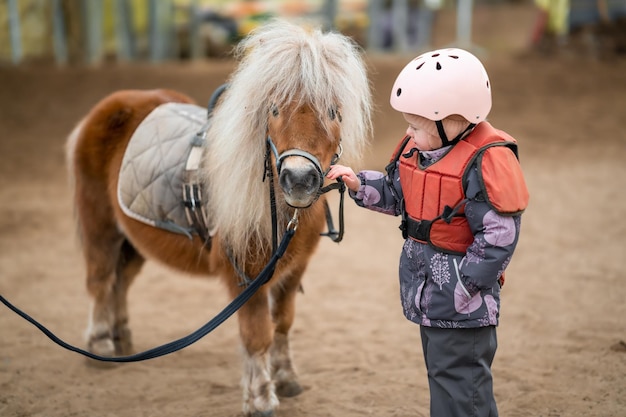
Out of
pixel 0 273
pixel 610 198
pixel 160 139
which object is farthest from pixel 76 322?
pixel 610 198

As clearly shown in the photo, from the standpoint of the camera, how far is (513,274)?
5188 mm

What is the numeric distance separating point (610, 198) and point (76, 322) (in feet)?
16.5

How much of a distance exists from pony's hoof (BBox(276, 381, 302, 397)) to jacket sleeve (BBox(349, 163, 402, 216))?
129 centimetres

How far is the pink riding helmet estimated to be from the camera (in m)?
2.23

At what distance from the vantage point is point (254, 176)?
9.11ft

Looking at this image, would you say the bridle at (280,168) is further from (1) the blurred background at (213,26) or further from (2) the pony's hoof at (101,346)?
(1) the blurred background at (213,26)

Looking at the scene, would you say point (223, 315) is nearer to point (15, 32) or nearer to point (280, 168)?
point (280, 168)

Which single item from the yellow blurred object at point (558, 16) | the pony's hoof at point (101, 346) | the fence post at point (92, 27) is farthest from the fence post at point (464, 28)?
the pony's hoof at point (101, 346)

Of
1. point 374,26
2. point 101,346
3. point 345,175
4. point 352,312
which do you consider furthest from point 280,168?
point 374,26

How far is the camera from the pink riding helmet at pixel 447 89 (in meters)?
2.23

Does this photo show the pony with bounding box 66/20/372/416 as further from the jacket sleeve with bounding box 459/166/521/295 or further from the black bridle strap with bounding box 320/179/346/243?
the jacket sleeve with bounding box 459/166/521/295

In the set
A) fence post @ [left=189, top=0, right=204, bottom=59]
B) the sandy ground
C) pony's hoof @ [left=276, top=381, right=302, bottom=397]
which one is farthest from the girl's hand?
fence post @ [left=189, top=0, right=204, bottom=59]

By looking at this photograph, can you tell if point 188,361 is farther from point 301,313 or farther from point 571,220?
point 571,220

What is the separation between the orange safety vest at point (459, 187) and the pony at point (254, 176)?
35cm
